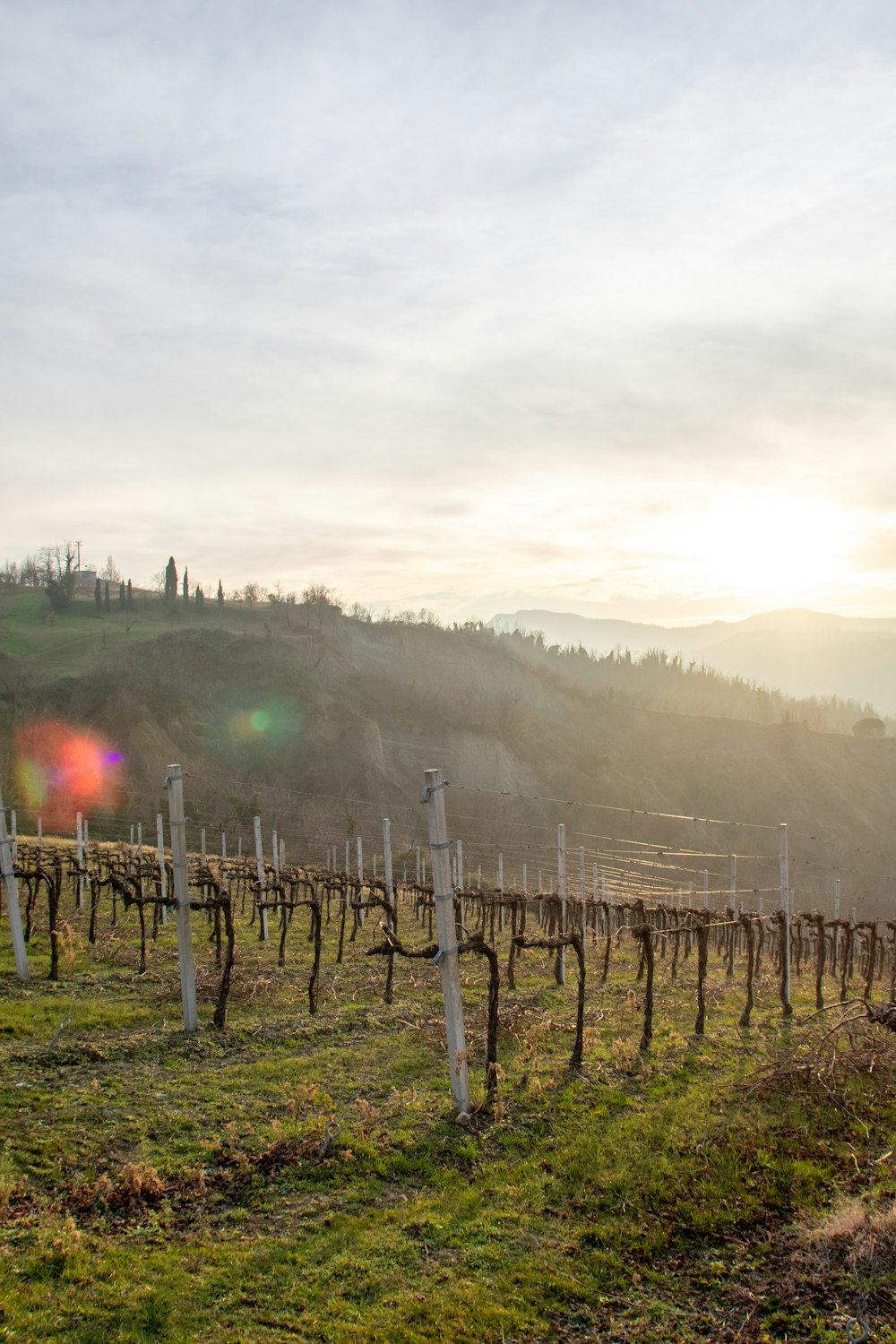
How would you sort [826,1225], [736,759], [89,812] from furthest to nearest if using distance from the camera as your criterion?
1. [736,759]
2. [89,812]
3. [826,1225]

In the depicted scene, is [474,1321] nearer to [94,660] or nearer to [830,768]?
[94,660]

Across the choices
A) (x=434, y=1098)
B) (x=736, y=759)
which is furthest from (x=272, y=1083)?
(x=736, y=759)

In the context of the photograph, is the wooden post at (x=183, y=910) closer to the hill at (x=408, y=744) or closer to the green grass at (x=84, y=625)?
the hill at (x=408, y=744)

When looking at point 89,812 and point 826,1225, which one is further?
point 89,812

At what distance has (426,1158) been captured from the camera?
7.76 m

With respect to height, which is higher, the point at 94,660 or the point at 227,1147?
the point at 94,660

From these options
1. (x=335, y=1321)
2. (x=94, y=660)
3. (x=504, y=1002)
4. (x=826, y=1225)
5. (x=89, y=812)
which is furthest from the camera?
(x=94, y=660)

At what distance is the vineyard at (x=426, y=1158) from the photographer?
18.2ft

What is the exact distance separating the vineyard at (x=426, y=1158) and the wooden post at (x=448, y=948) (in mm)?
26

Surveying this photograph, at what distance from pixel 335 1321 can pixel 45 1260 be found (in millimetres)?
1990

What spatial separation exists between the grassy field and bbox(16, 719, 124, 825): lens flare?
141ft

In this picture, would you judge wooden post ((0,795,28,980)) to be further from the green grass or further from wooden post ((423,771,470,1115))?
the green grass

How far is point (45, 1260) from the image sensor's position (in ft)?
18.4

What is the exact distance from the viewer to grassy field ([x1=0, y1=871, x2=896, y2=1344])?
5.47 m
